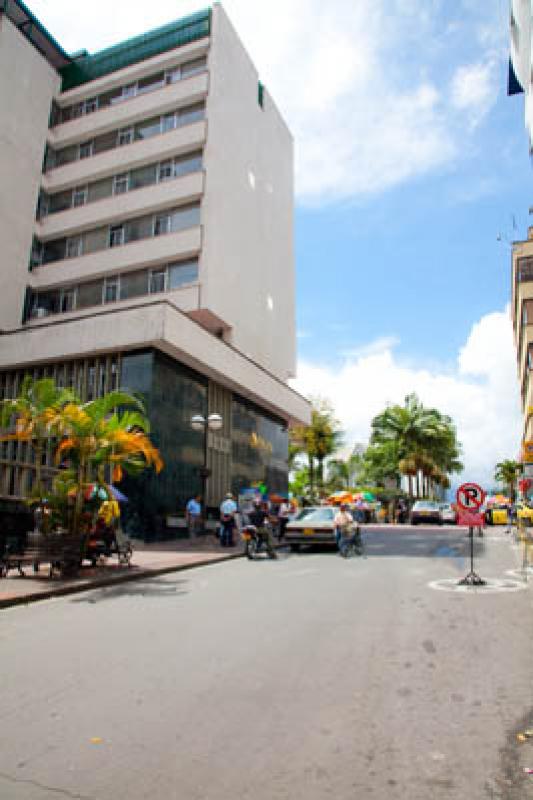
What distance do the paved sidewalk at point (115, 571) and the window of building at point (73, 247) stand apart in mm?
17118

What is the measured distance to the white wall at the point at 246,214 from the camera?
90.8ft

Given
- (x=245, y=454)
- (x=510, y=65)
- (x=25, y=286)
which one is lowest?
(x=245, y=454)

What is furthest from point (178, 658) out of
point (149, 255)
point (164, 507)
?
point (149, 255)

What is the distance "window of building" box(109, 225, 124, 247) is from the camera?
29.2 metres

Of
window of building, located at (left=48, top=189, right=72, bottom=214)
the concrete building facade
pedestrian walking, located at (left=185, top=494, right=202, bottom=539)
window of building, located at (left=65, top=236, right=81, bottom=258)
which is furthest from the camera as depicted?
the concrete building facade

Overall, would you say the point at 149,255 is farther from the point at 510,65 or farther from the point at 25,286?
the point at 510,65

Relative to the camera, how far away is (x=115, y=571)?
12531 millimetres

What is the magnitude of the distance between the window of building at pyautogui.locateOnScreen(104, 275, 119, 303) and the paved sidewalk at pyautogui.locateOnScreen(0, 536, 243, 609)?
1345 centimetres

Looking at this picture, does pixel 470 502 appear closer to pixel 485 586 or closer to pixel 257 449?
pixel 485 586

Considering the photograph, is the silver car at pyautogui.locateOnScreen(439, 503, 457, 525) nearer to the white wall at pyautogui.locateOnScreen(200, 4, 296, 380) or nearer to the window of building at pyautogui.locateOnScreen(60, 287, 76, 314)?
the white wall at pyautogui.locateOnScreen(200, 4, 296, 380)

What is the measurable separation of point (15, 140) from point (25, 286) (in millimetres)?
7330

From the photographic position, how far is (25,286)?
29016mm

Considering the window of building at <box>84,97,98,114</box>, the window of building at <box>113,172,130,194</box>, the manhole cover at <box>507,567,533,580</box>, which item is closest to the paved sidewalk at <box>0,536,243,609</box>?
the manhole cover at <box>507,567,533,580</box>

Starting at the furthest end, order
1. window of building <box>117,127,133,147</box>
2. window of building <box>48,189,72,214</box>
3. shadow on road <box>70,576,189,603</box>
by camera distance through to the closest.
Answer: window of building <box>48,189,72,214</box> < window of building <box>117,127,133,147</box> < shadow on road <box>70,576,189,603</box>
